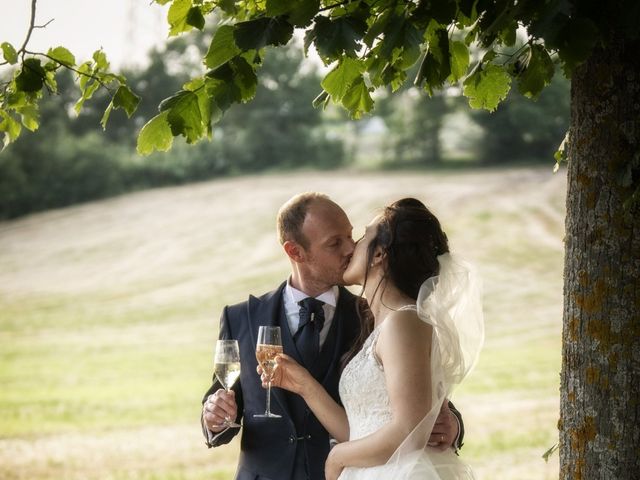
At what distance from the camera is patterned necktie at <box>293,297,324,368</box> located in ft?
10.6

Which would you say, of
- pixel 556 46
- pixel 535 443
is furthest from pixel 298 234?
pixel 535 443

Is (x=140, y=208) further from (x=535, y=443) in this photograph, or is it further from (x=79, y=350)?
(x=535, y=443)

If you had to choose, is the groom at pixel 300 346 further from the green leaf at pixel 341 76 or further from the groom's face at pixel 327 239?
the green leaf at pixel 341 76

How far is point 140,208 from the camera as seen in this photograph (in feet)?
78.9

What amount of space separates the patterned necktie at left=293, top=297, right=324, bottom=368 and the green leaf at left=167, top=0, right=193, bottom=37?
3.69 ft

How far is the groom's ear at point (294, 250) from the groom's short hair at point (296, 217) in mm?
13

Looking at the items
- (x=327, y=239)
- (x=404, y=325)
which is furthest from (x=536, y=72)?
(x=327, y=239)

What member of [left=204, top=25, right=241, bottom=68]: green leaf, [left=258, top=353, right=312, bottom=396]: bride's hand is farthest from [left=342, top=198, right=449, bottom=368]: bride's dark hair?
[left=204, top=25, right=241, bottom=68]: green leaf

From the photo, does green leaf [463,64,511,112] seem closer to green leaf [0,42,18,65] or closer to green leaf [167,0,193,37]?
green leaf [167,0,193,37]

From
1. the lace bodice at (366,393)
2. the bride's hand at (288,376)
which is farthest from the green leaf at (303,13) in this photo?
the bride's hand at (288,376)

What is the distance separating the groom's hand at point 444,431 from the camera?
2785mm

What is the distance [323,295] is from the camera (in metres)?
3.30

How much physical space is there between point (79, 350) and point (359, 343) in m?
16.4

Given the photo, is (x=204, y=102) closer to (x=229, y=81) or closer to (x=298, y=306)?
(x=229, y=81)
